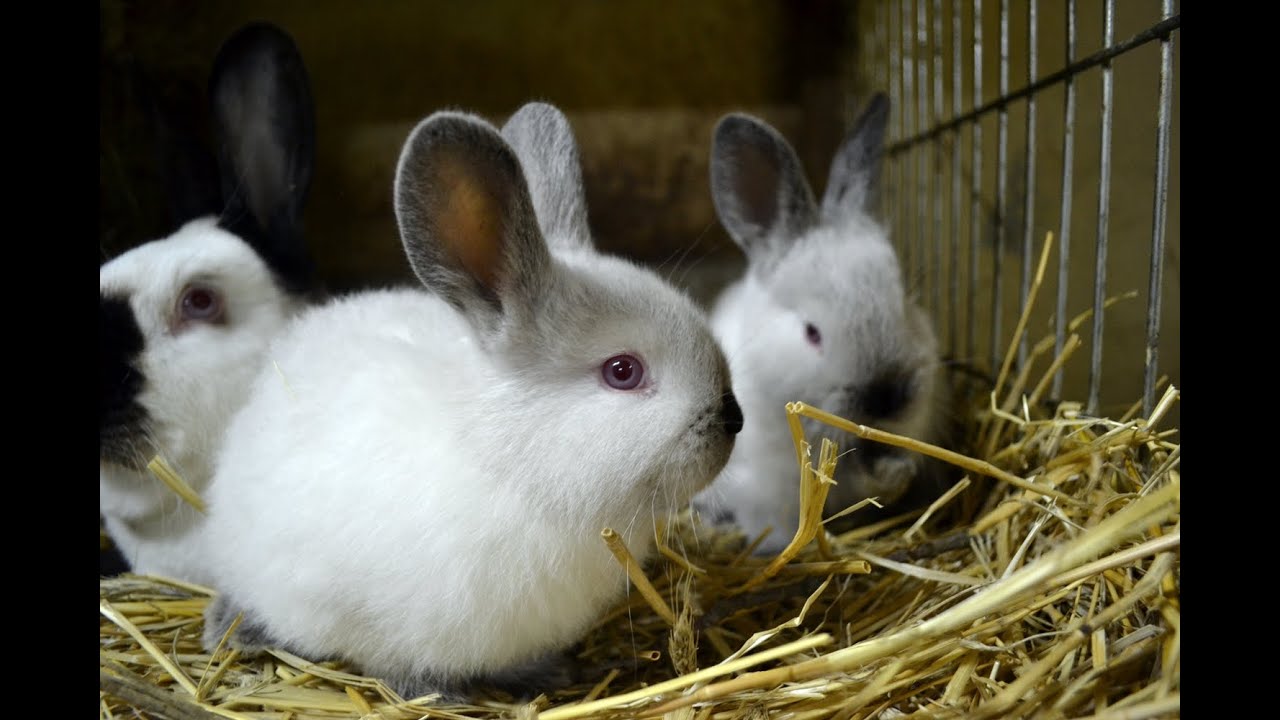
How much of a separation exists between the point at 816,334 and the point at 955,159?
33.1 inches

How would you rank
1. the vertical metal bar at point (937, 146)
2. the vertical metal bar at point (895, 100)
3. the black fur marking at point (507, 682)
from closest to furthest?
the black fur marking at point (507, 682) → the vertical metal bar at point (937, 146) → the vertical metal bar at point (895, 100)

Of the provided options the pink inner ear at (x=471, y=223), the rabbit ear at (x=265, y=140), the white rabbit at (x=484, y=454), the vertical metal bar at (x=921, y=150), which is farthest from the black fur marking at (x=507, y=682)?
the vertical metal bar at (x=921, y=150)

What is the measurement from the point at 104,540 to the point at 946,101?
2673mm

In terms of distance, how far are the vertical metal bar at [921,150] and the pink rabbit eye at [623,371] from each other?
63.5 inches

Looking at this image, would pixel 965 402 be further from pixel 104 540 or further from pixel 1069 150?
pixel 104 540

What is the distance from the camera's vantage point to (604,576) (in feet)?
5.03

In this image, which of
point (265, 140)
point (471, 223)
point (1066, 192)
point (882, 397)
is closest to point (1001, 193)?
point (1066, 192)

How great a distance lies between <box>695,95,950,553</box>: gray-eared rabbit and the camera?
6.90 ft

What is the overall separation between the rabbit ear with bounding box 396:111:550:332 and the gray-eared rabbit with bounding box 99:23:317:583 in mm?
763

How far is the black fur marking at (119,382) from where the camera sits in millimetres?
1758

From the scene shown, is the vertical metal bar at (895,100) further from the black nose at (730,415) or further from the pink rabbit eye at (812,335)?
the black nose at (730,415)

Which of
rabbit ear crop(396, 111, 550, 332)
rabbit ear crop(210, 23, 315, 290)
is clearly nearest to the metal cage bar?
rabbit ear crop(396, 111, 550, 332)

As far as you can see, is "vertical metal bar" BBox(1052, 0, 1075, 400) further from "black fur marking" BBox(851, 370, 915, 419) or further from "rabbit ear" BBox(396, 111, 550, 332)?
"rabbit ear" BBox(396, 111, 550, 332)
